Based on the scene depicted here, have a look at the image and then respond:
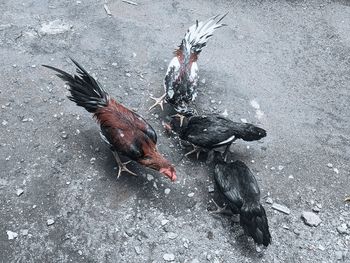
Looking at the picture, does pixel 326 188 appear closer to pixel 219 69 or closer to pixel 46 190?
pixel 219 69

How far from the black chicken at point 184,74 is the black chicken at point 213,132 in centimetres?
34

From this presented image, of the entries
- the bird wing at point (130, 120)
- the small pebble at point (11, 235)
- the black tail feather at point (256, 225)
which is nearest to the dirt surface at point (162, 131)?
the small pebble at point (11, 235)

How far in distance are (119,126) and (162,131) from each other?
100 cm

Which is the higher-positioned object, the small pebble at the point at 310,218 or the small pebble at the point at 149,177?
the small pebble at the point at 310,218

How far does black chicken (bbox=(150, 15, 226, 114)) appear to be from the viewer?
5699mm

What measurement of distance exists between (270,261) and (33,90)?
160 inches

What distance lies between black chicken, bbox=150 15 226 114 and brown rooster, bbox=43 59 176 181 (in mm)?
805

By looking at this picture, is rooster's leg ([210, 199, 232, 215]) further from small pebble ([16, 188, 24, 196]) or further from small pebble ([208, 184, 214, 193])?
small pebble ([16, 188, 24, 196])

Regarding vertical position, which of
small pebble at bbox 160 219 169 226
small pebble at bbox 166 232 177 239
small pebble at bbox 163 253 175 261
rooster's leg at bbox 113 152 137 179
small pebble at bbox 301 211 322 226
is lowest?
small pebble at bbox 163 253 175 261

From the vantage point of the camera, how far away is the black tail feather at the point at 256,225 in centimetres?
449

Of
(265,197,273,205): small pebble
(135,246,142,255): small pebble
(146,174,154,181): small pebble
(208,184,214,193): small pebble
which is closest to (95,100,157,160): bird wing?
(146,174,154,181): small pebble

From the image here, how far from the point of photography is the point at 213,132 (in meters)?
5.25

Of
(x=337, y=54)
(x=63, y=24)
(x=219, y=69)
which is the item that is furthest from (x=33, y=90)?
(x=337, y=54)

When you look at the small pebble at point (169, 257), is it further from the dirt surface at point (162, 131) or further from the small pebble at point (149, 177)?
the small pebble at point (149, 177)
